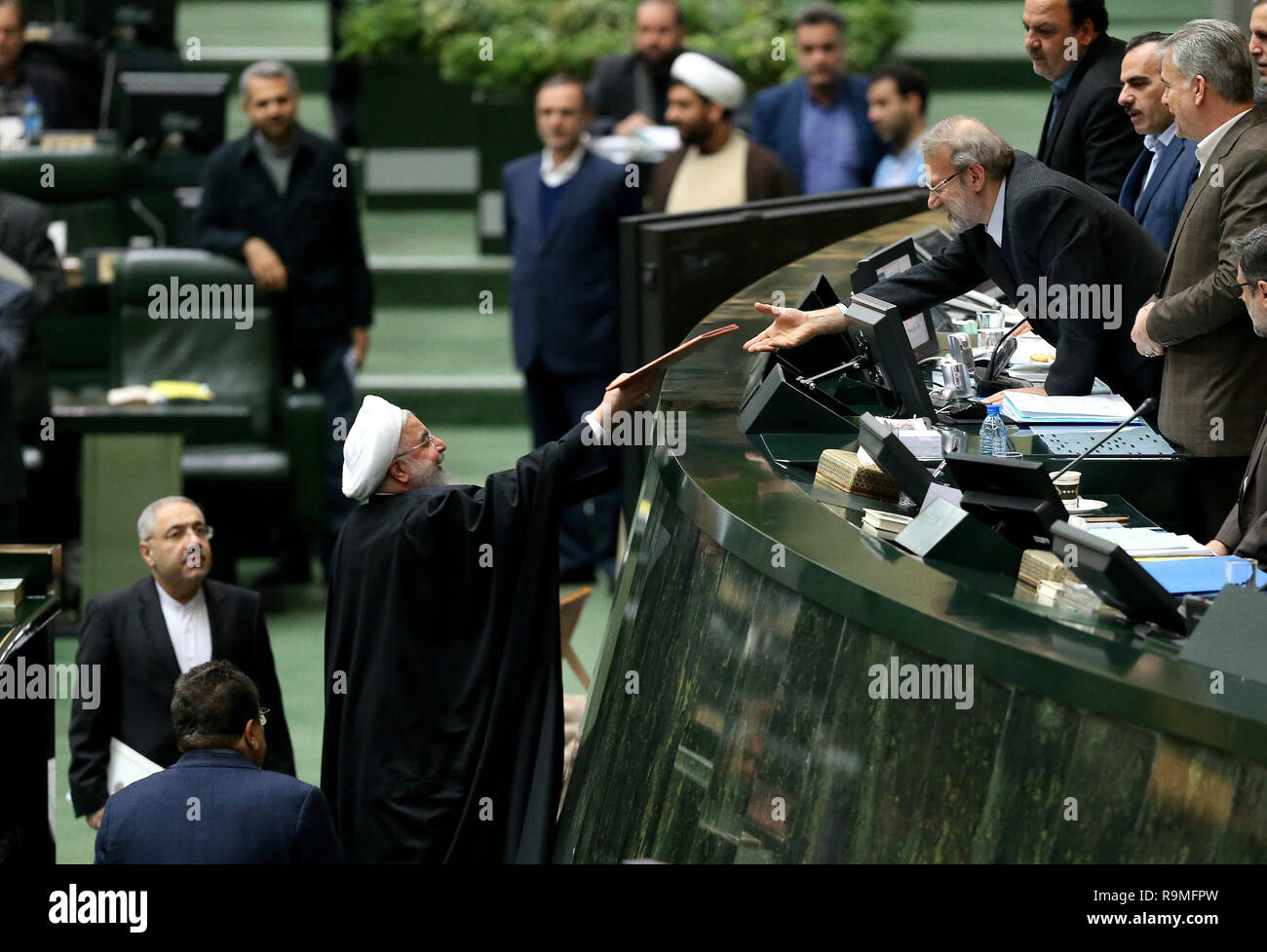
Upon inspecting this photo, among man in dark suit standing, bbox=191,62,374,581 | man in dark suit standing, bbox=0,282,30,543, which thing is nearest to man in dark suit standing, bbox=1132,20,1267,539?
man in dark suit standing, bbox=0,282,30,543

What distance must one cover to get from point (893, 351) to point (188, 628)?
2.50 metres

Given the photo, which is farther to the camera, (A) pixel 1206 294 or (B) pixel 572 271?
(B) pixel 572 271

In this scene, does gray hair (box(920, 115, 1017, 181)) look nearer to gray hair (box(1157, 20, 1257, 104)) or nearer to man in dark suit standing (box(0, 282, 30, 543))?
gray hair (box(1157, 20, 1257, 104))

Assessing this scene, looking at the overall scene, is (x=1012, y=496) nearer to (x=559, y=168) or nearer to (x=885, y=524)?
(x=885, y=524)

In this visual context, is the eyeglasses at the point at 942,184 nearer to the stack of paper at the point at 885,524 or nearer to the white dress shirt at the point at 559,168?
the stack of paper at the point at 885,524

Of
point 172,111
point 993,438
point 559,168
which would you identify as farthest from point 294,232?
point 993,438

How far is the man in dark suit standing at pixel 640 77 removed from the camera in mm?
9812

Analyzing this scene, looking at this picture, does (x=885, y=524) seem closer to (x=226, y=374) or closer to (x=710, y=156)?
(x=710, y=156)

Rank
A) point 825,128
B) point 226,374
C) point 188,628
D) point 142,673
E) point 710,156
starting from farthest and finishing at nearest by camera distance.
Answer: point 825,128 → point 226,374 → point 710,156 → point 188,628 → point 142,673

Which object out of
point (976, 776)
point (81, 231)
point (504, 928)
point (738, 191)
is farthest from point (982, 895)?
point (81, 231)

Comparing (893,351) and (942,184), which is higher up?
(942,184)

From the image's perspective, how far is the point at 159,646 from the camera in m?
5.79

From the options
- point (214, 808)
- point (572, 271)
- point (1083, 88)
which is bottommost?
point (214, 808)

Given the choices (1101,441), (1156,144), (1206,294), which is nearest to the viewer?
(1101,441)
